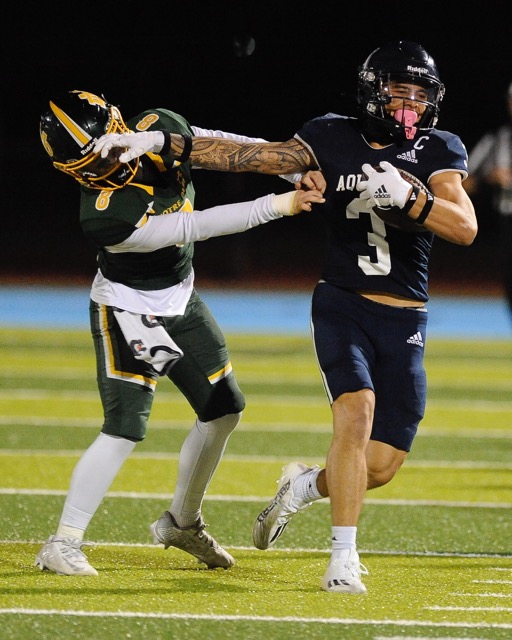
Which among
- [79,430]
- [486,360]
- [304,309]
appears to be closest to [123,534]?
[79,430]

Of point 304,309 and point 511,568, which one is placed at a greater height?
point 511,568

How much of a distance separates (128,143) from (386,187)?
0.80 m

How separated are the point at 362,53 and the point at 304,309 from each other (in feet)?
18.0

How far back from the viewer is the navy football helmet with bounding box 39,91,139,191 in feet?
12.0

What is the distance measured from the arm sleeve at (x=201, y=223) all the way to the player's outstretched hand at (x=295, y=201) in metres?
0.02

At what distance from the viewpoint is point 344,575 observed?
11.4ft

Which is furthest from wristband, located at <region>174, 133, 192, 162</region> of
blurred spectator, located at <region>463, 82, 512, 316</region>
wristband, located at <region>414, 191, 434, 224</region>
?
blurred spectator, located at <region>463, 82, 512, 316</region>

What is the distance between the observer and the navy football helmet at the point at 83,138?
3645 mm

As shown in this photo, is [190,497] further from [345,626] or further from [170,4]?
[170,4]

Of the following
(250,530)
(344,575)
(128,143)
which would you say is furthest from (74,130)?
(250,530)

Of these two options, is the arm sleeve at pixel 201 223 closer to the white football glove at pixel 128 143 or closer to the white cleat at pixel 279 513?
the white football glove at pixel 128 143

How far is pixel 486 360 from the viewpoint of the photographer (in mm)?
10461

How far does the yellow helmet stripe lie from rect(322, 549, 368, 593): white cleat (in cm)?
148

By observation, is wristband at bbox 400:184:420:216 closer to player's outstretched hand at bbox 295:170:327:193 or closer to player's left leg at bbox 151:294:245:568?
player's outstretched hand at bbox 295:170:327:193
